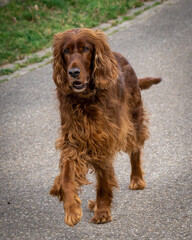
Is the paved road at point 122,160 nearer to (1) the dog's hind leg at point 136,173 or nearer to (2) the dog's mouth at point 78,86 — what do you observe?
(1) the dog's hind leg at point 136,173

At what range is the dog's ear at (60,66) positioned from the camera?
138 inches

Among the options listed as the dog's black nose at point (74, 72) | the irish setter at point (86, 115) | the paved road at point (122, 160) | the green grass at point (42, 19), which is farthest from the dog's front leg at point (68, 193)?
the green grass at point (42, 19)

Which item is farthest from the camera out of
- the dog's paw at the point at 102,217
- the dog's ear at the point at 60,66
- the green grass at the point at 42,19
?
the green grass at the point at 42,19

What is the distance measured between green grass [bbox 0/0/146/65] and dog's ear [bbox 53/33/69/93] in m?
4.46

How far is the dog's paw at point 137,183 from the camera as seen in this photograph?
4.29m

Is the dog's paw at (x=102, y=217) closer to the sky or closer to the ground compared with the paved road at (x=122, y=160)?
closer to the sky

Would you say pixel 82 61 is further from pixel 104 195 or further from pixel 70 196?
pixel 104 195

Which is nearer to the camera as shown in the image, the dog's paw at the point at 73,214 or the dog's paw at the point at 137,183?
the dog's paw at the point at 73,214

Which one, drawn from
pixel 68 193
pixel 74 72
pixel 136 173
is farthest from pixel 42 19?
pixel 68 193

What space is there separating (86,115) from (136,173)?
1044 millimetres

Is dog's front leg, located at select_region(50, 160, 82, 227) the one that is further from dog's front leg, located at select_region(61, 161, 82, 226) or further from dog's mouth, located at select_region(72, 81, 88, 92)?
dog's mouth, located at select_region(72, 81, 88, 92)

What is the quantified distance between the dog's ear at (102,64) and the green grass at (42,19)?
452cm

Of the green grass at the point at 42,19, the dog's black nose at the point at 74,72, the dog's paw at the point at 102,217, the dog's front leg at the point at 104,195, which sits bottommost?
the green grass at the point at 42,19

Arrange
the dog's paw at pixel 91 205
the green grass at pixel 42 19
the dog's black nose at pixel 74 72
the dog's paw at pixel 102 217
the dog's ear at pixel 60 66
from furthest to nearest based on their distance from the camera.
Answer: the green grass at pixel 42 19
the dog's paw at pixel 91 205
the dog's paw at pixel 102 217
the dog's ear at pixel 60 66
the dog's black nose at pixel 74 72
